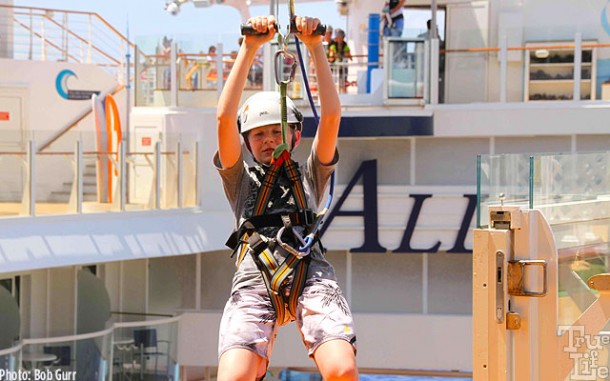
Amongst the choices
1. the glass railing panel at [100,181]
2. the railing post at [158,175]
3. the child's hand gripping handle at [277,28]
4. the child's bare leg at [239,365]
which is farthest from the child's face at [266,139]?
the railing post at [158,175]

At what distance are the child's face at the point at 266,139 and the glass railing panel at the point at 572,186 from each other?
1.69 m

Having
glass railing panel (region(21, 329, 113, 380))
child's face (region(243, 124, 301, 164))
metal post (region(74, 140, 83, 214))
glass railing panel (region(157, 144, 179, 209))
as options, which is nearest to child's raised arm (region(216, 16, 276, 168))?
child's face (region(243, 124, 301, 164))

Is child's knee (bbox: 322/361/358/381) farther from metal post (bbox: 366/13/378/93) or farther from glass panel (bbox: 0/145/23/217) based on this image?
metal post (bbox: 366/13/378/93)

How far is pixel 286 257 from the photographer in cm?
615

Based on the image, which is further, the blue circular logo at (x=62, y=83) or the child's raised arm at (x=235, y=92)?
the blue circular logo at (x=62, y=83)

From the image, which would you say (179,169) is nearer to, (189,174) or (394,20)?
(189,174)

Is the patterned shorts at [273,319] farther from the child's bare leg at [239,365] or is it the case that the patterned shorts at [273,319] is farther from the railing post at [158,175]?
the railing post at [158,175]

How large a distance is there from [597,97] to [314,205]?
50.4 feet

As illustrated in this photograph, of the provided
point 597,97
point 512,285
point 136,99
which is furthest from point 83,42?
point 512,285

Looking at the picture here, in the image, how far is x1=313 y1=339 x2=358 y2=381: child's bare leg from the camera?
573 centimetres

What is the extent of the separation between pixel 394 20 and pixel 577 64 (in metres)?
2.78

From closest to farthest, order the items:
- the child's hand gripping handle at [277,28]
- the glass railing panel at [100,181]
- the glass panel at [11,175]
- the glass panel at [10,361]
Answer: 1. the child's hand gripping handle at [277,28]
2. the glass panel at [11,175]
3. the glass panel at [10,361]
4. the glass railing panel at [100,181]

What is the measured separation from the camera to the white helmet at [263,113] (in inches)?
248

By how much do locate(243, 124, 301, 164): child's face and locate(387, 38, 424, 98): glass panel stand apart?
47.7 feet
